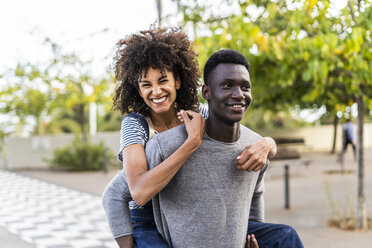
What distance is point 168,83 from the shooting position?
221cm

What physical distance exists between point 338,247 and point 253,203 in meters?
3.93

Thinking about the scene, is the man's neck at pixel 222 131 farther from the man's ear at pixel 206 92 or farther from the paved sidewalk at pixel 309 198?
the paved sidewalk at pixel 309 198

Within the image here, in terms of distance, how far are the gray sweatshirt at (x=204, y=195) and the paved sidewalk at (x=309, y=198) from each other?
4.11 metres

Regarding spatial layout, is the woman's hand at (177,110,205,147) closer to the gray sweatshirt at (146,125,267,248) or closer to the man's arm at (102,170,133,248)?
the gray sweatshirt at (146,125,267,248)

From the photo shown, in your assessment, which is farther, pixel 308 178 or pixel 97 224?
pixel 308 178

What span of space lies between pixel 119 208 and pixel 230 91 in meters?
0.75

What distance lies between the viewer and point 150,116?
2367 millimetres

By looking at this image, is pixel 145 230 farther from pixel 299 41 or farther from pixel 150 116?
pixel 299 41

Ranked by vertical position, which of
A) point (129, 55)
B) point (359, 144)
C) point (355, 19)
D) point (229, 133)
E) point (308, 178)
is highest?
point (355, 19)

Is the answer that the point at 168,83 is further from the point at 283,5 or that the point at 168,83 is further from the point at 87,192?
the point at 87,192

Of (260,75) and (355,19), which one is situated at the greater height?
(355,19)

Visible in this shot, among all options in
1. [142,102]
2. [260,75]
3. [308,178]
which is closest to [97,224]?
[260,75]

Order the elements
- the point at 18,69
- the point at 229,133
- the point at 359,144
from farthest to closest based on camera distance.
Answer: the point at 18,69, the point at 359,144, the point at 229,133

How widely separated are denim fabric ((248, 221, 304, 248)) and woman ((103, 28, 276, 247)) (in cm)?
33
